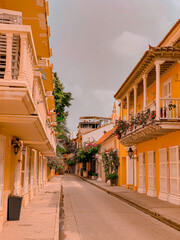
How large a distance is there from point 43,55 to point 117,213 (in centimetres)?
690

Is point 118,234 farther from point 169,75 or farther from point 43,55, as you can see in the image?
point 169,75

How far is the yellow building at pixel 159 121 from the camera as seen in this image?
13.2m

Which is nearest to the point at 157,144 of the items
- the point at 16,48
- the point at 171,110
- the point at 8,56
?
the point at 171,110

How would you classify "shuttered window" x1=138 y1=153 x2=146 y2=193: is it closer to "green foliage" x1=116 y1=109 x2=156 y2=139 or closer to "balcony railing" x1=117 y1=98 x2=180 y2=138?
"green foliage" x1=116 y1=109 x2=156 y2=139

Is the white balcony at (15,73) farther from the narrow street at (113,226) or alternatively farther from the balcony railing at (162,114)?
the balcony railing at (162,114)

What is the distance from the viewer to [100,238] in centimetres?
795

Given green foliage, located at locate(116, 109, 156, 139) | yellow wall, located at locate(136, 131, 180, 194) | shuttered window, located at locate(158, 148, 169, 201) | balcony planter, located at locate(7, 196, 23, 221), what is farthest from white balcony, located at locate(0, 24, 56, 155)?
shuttered window, located at locate(158, 148, 169, 201)

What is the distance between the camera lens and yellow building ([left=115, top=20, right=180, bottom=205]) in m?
13.2

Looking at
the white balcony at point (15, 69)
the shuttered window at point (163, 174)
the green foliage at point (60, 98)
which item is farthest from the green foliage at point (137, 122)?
the green foliage at point (60, 98)

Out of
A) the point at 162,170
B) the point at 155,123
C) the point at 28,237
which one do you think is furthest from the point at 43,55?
the point at 162,170

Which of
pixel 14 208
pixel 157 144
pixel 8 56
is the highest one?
pixel 8 56

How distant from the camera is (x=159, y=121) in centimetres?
1285

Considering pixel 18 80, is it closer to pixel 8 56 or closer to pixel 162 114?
pixel 8 56

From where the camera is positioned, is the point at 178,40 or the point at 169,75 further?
the point at 169,75
